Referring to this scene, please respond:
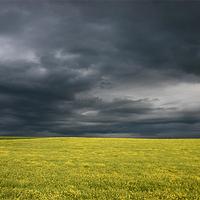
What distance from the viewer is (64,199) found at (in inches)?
507

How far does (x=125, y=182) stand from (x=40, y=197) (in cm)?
558

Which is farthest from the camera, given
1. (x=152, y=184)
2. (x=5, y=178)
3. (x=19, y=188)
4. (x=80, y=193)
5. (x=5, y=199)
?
(x=5, y=178)

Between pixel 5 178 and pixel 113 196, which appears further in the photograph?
pixel 5 178

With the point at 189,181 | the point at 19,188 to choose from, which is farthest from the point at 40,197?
the point at 189,181

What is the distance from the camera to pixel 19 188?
15.1 meters

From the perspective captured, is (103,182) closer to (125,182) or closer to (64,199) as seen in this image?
(125,182)

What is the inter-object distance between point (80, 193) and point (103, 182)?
3.00 meters

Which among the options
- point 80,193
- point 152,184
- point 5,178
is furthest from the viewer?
point 5,178

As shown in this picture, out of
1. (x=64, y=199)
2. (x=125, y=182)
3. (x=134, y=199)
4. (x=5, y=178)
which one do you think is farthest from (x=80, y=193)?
(x=5, y=178)

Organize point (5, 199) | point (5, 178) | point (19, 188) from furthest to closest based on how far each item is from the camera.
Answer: point (5, 178) → point (19, 188) → point (5, 199)

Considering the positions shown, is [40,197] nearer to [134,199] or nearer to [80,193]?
[80,193]

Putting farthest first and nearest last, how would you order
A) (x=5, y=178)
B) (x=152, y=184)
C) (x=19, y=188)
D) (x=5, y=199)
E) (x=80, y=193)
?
(x=5, y=178) → (x=152, y=184) → (x=19, y=188) → (x=80, y=193) → (x=5, y=199)

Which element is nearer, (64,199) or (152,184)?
(64,199)

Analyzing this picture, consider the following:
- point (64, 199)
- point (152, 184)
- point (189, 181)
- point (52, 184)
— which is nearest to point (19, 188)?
point (52, 184)
